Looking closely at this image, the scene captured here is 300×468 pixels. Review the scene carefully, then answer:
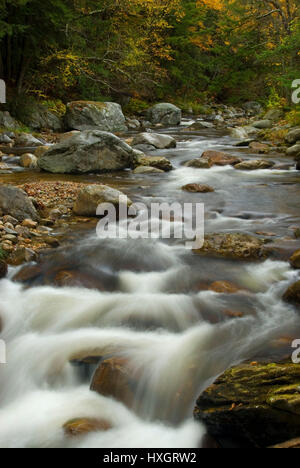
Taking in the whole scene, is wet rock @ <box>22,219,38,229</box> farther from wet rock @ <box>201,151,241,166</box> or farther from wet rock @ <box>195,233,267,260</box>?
wet rock @ <box>201,151,241,166</box>

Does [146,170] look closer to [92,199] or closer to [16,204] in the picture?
[92,199]

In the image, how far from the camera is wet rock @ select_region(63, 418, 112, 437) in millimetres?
2594

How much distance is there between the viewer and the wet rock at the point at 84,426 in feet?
8.51

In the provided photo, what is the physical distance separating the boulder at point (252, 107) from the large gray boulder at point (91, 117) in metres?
13.0

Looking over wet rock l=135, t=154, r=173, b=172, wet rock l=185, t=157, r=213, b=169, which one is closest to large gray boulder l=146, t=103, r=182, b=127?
wet rock l=185, t=157, r=213, b=169

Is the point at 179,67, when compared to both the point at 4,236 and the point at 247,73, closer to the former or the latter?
the point at 247,73

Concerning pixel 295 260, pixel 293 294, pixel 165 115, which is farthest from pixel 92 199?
pixel 165 115

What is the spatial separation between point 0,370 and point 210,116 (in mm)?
20615

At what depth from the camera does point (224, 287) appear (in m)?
4.00

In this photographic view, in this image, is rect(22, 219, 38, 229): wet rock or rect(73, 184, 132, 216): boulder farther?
rect(73, 184, 132, 216): boulder

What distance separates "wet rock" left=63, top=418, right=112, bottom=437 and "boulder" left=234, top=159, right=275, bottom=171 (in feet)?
25.6

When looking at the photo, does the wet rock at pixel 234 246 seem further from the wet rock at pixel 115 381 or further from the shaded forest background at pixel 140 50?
the shaded forest background at pixel 140 50

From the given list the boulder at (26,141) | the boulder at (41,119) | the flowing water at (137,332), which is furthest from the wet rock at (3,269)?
the boulder at (41,119)
